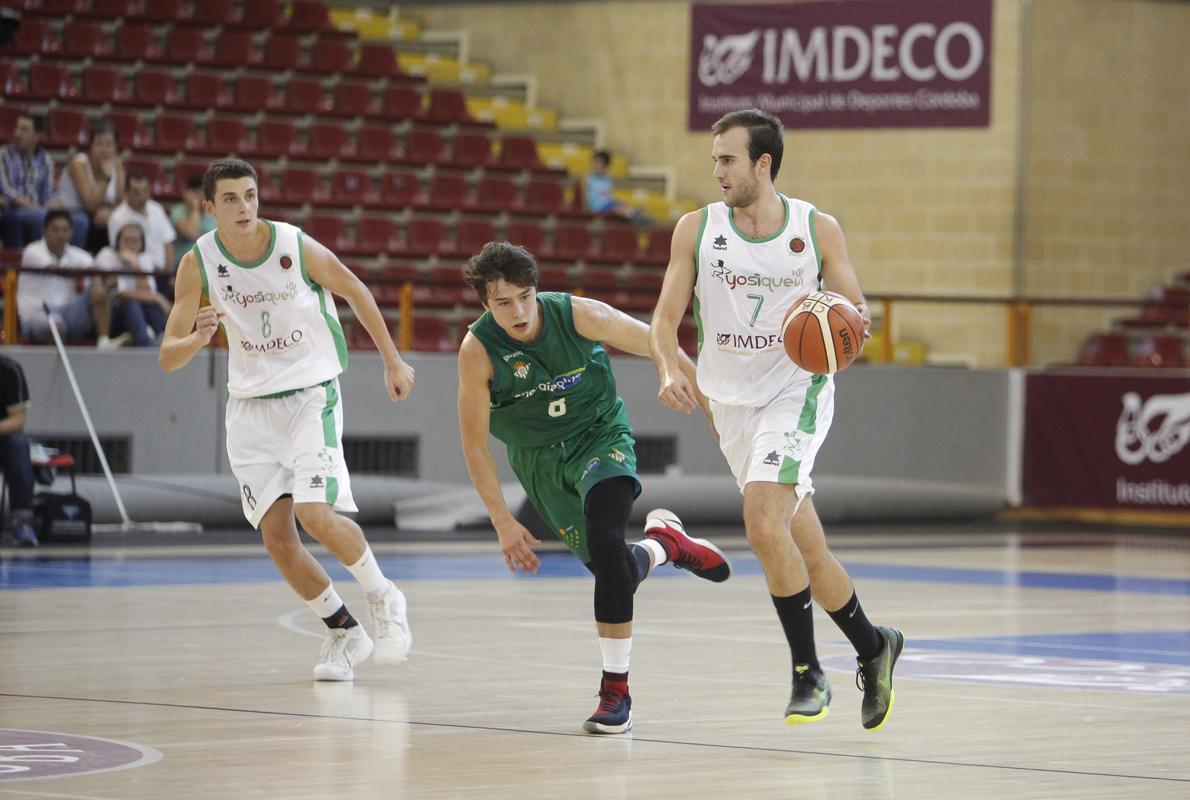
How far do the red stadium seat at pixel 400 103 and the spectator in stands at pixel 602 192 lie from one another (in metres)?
2.11

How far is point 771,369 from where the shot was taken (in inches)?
285

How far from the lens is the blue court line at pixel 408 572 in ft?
42.8

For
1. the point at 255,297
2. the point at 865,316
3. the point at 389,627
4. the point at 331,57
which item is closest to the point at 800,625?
the point at 865,316

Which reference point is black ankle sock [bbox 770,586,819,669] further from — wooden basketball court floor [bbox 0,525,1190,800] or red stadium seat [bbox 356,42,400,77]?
red stadium seat [bbox 356,42,400,77]

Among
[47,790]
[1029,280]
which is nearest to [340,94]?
[1029,280]

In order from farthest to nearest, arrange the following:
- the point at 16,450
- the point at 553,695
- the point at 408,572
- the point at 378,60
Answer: the point at 378,60 → the point at 16,450 → the point at 408,572 → the point at 553,695

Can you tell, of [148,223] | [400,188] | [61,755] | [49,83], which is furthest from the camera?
[400,188]

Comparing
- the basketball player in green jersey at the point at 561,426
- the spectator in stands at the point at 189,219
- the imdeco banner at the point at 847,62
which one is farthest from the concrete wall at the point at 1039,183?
the basketball player in green jersey at the point at 561,426

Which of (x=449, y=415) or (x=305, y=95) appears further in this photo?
(x=305, y=95)

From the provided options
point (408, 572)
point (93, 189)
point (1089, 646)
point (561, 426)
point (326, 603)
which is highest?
point (93, 189)

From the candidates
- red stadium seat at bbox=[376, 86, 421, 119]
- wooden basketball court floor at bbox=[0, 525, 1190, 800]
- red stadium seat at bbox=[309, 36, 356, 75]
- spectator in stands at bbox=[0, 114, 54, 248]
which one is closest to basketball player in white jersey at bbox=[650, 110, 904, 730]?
wooden basketball court floor at bbox=[0, 525, 1190, 800]

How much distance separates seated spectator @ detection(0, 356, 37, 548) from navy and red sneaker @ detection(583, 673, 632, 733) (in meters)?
8.73

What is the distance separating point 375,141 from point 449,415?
494cm

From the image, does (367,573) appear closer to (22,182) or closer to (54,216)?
(54,216)
